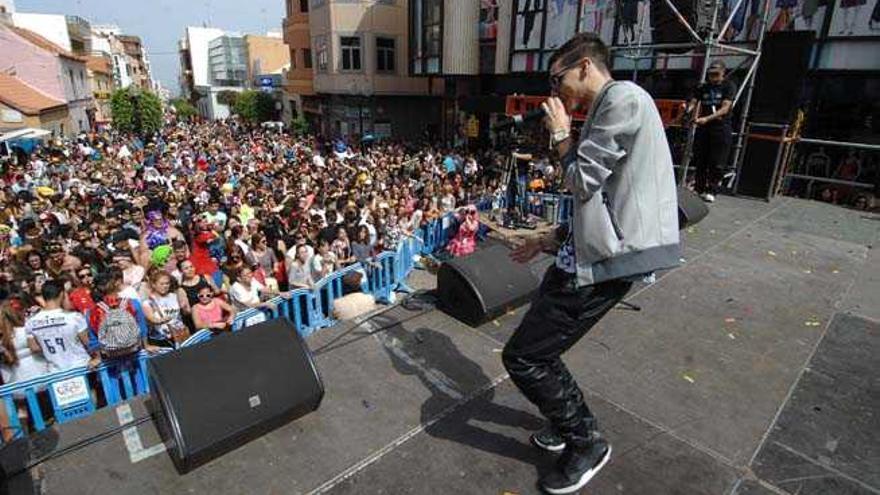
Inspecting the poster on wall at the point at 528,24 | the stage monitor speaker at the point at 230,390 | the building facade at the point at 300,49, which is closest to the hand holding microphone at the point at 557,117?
the stage monitor speaker at the point at 230,390

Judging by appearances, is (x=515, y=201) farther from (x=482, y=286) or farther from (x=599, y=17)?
(x=599, y=17)

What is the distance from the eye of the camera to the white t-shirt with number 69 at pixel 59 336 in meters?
4.86

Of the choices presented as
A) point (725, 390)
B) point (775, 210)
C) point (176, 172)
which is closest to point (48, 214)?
point (176, 172)

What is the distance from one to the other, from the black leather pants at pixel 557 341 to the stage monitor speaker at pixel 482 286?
1.83 m

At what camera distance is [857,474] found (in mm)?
2729

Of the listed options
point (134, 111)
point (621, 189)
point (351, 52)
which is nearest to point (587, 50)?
point (621, 189)

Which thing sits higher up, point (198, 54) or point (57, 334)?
point (198, 54)

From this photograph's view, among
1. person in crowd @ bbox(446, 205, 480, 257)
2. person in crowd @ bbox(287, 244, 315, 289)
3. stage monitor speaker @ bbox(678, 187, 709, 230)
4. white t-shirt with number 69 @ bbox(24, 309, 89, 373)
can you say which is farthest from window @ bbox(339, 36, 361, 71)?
white t-shirt with number 69 @ bbox(24, 309, 89, 373)

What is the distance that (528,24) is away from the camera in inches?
720

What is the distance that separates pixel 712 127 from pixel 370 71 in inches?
929

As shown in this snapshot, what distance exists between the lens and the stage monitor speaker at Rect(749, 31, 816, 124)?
332 inches

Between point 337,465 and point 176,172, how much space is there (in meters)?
16.3

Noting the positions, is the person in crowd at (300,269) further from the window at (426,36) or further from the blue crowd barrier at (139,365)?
the window at (426,36)

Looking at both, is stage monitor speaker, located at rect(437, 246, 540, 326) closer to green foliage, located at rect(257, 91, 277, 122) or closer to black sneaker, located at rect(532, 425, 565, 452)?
black sneaker, located at rect(532, 425, 565, 452)
